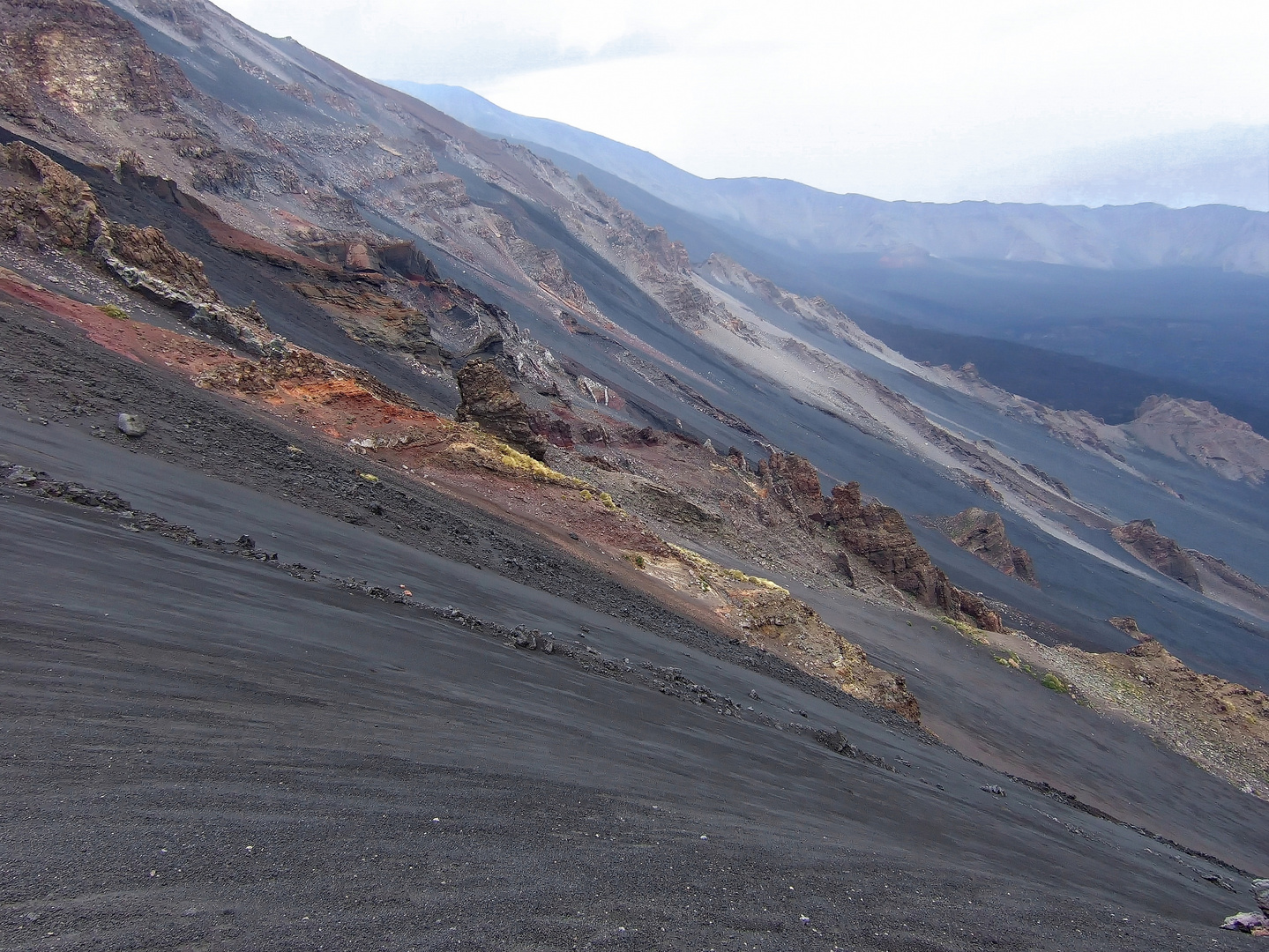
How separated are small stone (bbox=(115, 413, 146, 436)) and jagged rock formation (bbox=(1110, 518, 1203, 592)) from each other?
6697 cm

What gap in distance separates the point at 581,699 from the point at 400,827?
11.9 ft

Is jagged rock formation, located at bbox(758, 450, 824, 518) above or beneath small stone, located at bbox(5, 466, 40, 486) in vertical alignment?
above

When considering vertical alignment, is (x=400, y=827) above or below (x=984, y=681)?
above

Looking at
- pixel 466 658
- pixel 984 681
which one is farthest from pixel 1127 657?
pixel 466 658

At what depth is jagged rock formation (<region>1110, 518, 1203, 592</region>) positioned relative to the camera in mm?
57031

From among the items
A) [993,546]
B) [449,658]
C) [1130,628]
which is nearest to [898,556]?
[993,546]

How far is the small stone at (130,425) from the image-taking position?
10.7m

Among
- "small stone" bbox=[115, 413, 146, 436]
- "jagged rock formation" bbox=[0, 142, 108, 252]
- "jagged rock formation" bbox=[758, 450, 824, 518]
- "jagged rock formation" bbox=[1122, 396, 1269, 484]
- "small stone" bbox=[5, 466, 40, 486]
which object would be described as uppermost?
"jagged rock formation" bbox=[1122, 396, 1269, 484]

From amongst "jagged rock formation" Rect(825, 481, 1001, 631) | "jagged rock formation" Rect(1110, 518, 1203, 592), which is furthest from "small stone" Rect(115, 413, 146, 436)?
"jagged rock formation" Rect(1110, 518, 1203, 592)

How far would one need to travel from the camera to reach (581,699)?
8.44m

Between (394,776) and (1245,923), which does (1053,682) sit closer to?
(1245,923)

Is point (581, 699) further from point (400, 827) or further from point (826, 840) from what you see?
point (400, 827)

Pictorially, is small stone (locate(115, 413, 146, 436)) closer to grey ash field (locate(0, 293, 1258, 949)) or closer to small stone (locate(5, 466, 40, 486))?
grey ash field (locate(0, 293, 1258, 949))

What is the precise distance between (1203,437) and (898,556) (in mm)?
93976
